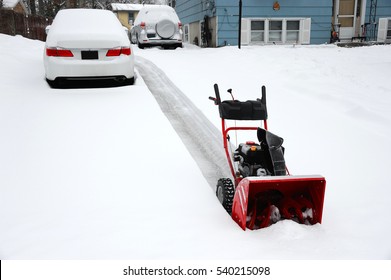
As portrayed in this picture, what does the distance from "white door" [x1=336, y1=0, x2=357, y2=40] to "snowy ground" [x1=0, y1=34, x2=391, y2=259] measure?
12.1 m

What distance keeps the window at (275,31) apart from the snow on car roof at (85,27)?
1126 cm

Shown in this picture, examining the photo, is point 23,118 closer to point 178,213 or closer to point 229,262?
point 178,213

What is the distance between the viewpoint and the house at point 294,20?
58.6 ft

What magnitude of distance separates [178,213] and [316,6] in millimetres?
17553

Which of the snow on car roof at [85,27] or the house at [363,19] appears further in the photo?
the house at [363,19]

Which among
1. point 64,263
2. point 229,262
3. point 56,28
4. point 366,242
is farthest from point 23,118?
point 366,242

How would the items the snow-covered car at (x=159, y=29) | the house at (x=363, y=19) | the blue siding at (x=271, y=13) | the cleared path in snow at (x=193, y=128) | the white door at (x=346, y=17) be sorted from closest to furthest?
the cleared path in snow at (x=193, y=128) → the snow-covered car at (x=159, y=29) → the blue siding at (x=271, y=13) → the house at (x=363, y=19) → the white door at (x=346, y=17)

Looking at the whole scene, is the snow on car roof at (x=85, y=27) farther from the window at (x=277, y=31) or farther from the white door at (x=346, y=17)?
the white door at (x=346, y=17)

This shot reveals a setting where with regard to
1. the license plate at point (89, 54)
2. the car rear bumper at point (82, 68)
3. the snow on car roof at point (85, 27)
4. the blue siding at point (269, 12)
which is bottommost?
the car rear bumper at point (82, 68)

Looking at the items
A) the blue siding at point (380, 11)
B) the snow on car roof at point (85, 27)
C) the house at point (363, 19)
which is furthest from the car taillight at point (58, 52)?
the blue siding at point (380, 11)

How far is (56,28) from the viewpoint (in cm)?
777

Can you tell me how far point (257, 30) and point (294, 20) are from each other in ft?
6.15

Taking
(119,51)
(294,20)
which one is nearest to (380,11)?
(294,20)

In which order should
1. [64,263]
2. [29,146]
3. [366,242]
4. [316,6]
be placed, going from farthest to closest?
[316,6], [29,146], [366,242], [64,263]
